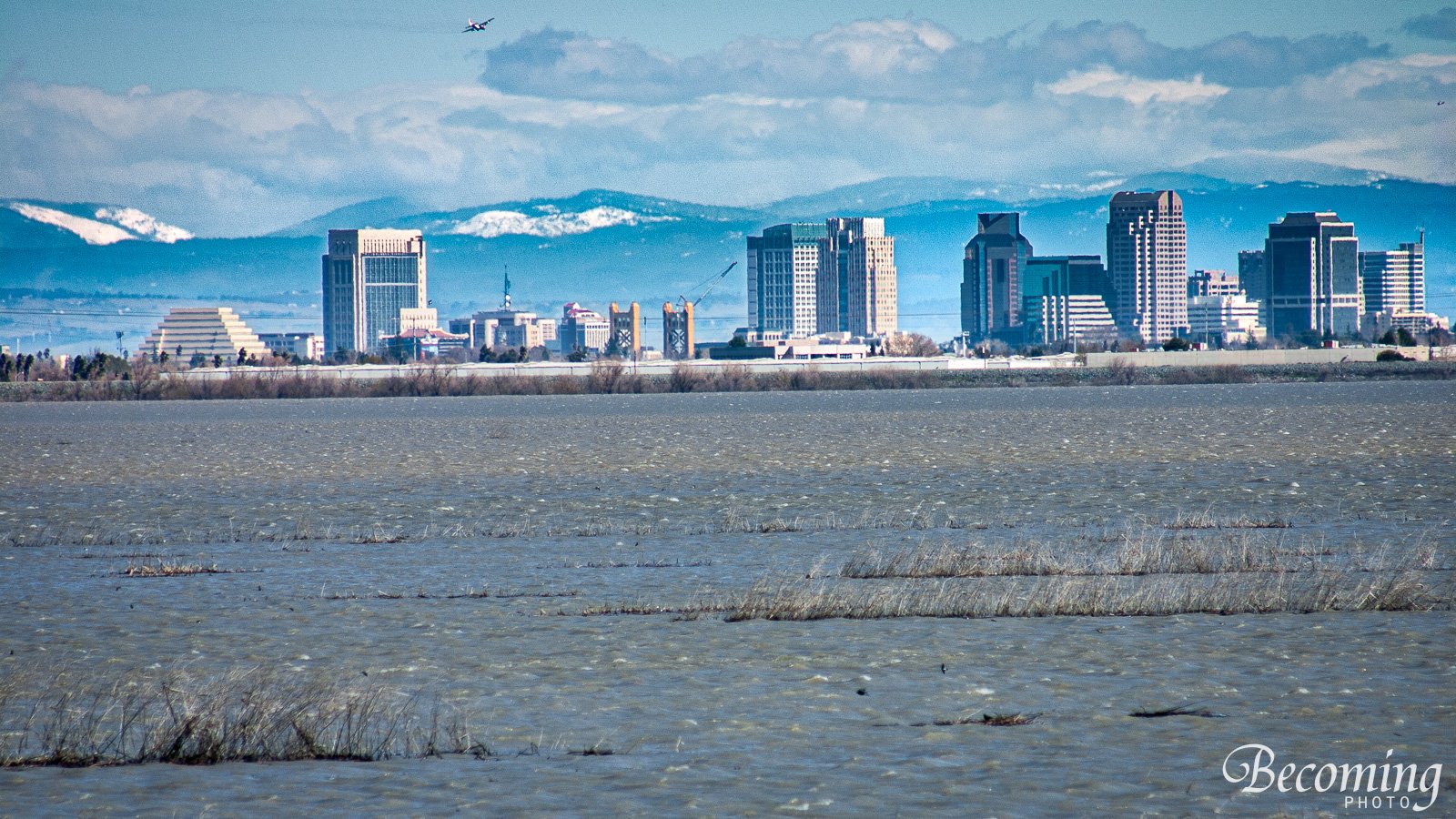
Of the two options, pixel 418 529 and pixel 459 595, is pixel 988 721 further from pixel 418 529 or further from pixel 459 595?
pixel 418 529

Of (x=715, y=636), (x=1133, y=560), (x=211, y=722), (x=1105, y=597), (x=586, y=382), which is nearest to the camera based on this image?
(x=211, y=722)

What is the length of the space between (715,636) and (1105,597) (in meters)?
4.94

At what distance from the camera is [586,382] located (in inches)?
6555

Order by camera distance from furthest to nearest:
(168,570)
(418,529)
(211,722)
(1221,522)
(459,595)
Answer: (418,529)
(1221,522)
(168,570)
(459,595)
(211,722)

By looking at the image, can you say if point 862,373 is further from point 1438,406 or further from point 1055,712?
point 1055,712

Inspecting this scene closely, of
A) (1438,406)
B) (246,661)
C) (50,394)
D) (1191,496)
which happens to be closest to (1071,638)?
(246,661)

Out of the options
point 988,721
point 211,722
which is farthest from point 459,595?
point 988,721

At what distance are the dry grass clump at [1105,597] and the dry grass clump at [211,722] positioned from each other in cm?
578

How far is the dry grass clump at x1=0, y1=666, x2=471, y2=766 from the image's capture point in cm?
1345

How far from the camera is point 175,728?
45.2ft

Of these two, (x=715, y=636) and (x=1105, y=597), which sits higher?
(x=1105, y=597)

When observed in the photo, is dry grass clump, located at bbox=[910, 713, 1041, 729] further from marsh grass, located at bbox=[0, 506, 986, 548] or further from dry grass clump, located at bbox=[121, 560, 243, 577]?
marsh grass, located at bbox=[0, 506, 986, 548]

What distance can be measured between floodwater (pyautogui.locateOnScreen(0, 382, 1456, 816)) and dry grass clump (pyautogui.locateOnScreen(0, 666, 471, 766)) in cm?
31

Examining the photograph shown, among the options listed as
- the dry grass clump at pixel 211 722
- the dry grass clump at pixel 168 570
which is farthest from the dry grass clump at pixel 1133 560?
the dry grass clump at pixel 211 722
